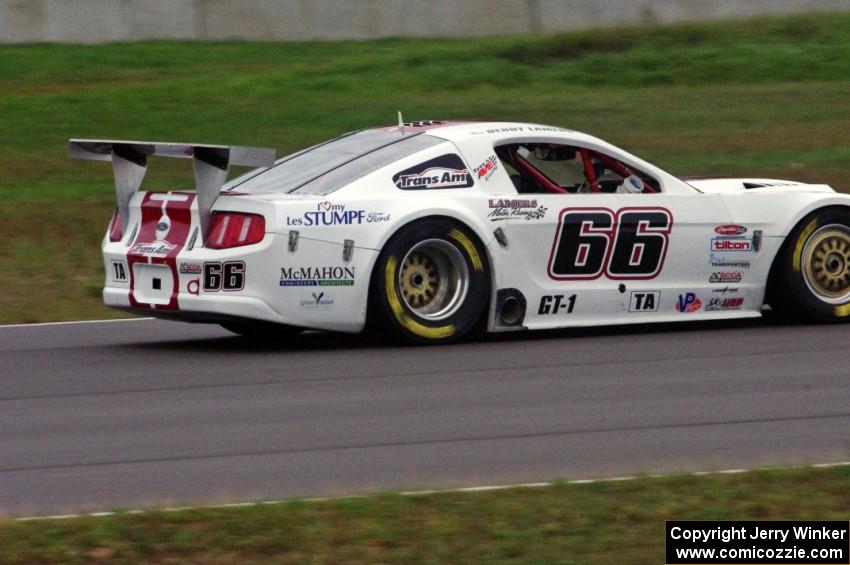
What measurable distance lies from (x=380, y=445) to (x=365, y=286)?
243cm

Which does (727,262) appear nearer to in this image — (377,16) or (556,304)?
(556,304)

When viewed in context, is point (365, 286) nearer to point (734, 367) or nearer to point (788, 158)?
point (734, 367)

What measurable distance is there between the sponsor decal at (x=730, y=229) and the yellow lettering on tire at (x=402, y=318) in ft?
6.36

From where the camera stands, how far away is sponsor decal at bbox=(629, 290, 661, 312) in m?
10.1

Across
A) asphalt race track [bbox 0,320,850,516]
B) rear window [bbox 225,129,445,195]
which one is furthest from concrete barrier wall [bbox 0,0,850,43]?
rear window [bbox 225,129,445,195]

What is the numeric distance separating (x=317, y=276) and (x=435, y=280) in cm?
82

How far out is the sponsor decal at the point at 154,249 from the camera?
30.7 ft

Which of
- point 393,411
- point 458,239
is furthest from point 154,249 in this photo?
point 393,411

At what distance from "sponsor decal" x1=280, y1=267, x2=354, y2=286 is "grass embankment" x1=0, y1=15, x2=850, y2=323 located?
195 inches

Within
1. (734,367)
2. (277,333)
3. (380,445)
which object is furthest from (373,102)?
(380,445)

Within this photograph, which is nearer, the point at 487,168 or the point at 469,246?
the point at 469,246

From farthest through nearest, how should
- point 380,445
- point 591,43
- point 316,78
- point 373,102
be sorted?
point 591,43 → point 316,78 → point 373,102 → point 380,445

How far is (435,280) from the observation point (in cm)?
966

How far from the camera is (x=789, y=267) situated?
10.4m
